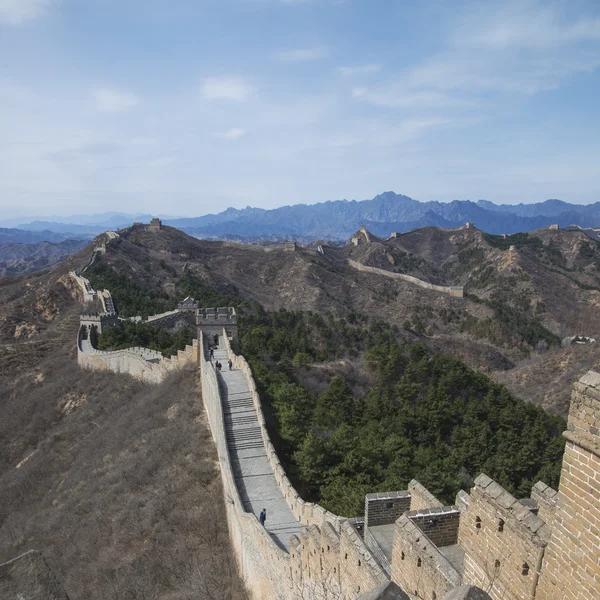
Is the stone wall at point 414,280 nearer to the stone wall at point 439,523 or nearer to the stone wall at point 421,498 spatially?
the stone wall at point 421,498

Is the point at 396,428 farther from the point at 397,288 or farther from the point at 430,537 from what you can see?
the point at 397,288

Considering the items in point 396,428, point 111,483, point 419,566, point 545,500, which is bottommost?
point 111,483

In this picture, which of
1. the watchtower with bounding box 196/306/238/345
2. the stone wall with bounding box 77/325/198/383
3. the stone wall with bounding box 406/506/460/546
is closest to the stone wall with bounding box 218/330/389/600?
the stone wall with bounding box 406/506/460/546

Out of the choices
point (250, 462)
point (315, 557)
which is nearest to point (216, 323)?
point (250, 462)

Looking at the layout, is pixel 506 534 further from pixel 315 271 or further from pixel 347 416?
pixel 315 271

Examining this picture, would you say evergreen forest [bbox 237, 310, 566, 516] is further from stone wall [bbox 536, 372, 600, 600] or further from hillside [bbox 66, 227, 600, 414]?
hillside [bbox 66, 227, 600, 414]

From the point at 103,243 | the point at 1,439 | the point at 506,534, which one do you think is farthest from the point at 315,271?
the point at 506,534
